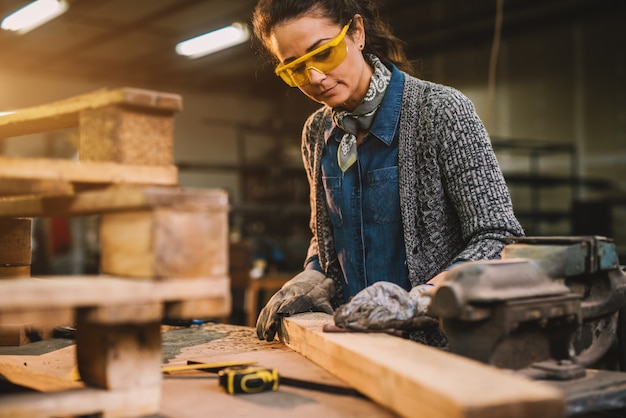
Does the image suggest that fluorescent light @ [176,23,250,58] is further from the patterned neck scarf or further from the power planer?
the power planer

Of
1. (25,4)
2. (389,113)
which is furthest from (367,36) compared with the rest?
(25,4)

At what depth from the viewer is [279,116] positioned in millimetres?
17438

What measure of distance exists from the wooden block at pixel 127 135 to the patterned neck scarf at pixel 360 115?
109cm

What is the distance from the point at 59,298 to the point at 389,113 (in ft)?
4.98

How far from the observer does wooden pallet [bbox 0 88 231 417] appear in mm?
1263

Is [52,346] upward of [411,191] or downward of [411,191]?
downward

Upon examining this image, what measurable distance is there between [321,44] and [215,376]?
119 centimetres

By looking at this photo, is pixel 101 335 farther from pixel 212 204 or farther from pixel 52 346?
pixel 52 346

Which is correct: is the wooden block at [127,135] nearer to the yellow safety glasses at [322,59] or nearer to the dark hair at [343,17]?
the yellow safety glasses at [322,59]

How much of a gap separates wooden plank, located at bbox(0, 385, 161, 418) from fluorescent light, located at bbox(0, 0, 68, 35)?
8.59 metres

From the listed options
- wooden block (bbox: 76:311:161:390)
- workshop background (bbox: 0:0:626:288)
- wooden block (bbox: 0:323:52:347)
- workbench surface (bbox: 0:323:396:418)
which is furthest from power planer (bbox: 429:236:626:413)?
workshop background (bbox: 0:0:626:288)

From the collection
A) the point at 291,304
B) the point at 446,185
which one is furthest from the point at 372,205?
the point at 291,304

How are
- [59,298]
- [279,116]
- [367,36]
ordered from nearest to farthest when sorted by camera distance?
[59,298]
[367,36]
[279,116]

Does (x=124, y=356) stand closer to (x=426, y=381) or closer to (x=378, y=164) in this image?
(x=426, y=381)
